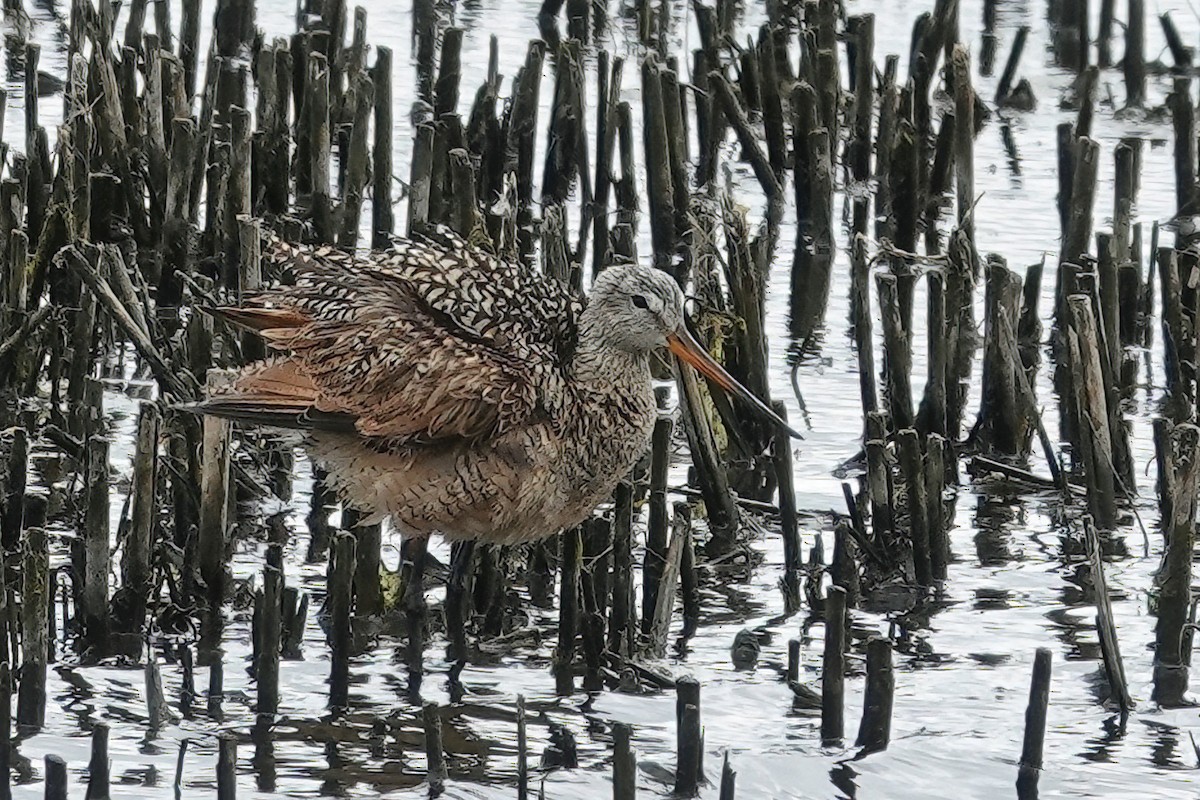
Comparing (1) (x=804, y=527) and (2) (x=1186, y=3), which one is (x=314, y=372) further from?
(2) (x=1186, y=3)

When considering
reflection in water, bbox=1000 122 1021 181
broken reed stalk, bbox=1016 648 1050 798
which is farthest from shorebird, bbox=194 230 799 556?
reflection in water, bbox=1000 122 1021 181

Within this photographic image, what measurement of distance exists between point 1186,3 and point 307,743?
9310 mm

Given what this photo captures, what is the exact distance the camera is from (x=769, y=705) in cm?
523

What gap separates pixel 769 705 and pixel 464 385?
3.39 feet

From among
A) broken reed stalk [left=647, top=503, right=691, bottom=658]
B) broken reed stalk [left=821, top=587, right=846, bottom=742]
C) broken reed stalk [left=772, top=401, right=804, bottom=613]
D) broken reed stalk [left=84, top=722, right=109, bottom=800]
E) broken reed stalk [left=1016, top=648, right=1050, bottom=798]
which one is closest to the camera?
broken reed stalk [left=84, top=722, right=109, bottom=800]

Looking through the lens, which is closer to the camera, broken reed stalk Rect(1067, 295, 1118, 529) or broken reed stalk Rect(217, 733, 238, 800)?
broken reed stalk Rect(217, 733, 238, 800)

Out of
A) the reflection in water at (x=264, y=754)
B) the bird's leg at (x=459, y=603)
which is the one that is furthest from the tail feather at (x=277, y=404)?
the reflection in water at (x=264, y=754)

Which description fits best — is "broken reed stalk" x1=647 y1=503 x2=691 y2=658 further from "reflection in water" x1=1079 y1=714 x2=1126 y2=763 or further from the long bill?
"reflection in water" x1=1079 y1=714 x2=1126 y2=763

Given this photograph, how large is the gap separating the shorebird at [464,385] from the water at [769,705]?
39 centimetres

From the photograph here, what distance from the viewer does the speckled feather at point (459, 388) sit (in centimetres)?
538

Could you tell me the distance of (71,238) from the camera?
23.0 feet

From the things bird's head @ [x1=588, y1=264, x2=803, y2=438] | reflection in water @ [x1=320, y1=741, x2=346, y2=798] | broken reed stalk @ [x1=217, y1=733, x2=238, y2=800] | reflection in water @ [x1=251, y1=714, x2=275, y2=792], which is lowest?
reflection in water @ [x1=320, y1=741, x2=346, y2=798]

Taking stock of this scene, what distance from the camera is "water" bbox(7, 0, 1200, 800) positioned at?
4816mm

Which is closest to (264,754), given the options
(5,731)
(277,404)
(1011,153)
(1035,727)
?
(5,731)
